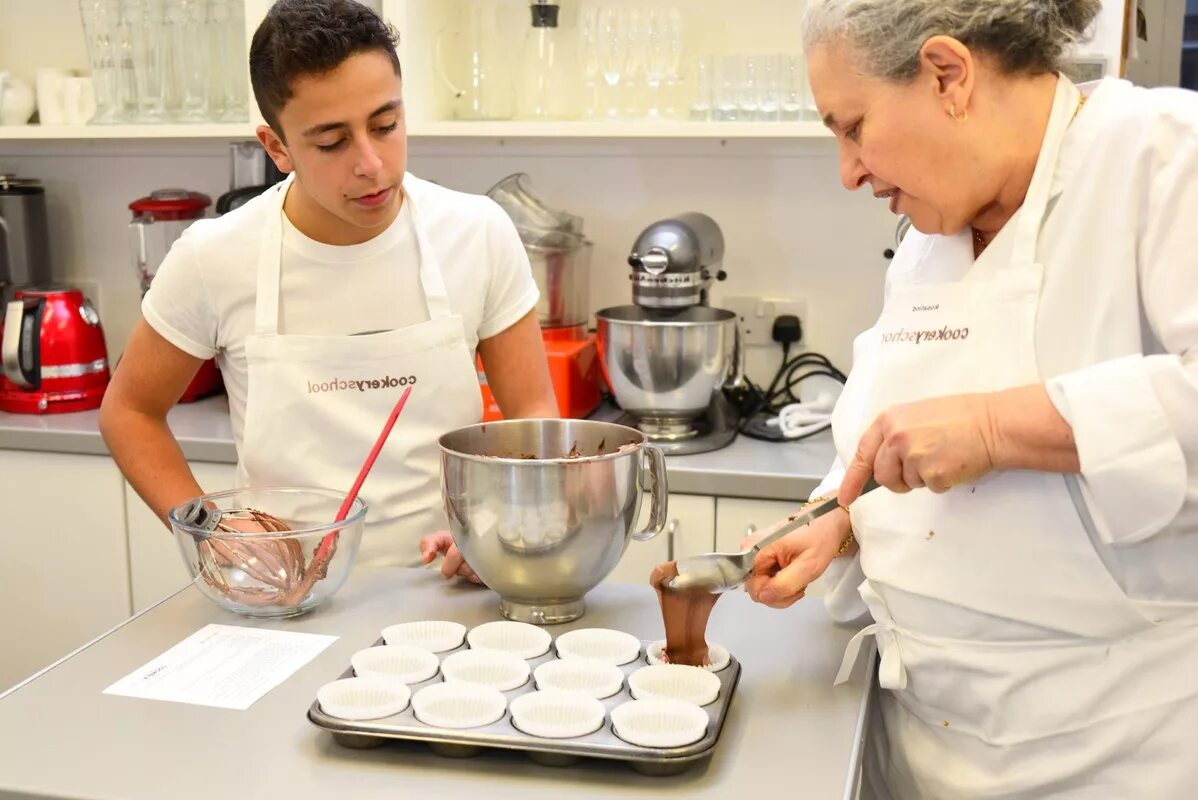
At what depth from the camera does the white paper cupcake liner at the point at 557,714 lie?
959 millimetres

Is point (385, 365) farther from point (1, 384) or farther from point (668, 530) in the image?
point (1, 384)

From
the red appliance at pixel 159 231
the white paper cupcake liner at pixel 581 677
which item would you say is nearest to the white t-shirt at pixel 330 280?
the white paper cupcake liner at pixel 581 677

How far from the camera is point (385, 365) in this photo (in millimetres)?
1574

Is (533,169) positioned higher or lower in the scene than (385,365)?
higher

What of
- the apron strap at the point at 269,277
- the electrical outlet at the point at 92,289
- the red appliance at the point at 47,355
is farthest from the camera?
the electrical outlet at the point at 92,289

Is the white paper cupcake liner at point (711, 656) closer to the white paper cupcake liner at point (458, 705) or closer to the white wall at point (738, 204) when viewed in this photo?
the white paper cupcake liner at point (458, 705)

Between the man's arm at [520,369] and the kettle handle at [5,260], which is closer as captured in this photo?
the man's arm at [520,369]

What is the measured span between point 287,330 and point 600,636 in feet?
2.16

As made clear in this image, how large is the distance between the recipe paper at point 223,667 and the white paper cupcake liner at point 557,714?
257 mm

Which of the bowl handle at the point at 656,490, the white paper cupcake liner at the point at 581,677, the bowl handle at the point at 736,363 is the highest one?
the bowl handle at the point at 656,490

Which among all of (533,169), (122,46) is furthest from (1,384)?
(533,169)

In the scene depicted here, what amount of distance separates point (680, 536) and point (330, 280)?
81cm

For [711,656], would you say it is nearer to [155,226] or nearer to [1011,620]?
[1011,620]

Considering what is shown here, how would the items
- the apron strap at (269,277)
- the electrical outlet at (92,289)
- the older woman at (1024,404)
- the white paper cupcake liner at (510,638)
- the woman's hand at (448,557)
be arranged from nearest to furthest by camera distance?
the older woman at (1024,404), the white paper cupcake liner at (510,638), the woman's hand at (448,557), the apron strap at (269,277), the electrical outlet at (92,289)
